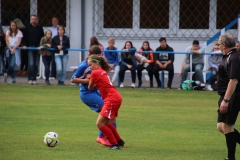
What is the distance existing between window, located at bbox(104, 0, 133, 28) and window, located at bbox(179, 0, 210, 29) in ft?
5.83

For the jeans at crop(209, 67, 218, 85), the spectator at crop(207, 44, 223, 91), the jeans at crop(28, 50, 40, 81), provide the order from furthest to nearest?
the jeans at crop(28, 50, 40, 81), the spectator at crop(207, 44, 223, 91), the jeans at crop(209, 67, 218, 85)

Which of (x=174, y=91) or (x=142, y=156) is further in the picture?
(x=174, y=91)

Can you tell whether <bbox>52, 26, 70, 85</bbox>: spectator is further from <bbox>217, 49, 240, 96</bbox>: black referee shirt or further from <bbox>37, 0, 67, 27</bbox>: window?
<bbox>217, 49, 240, 96</bbox>: black referee shirt

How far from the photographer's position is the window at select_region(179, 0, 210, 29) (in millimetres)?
22500

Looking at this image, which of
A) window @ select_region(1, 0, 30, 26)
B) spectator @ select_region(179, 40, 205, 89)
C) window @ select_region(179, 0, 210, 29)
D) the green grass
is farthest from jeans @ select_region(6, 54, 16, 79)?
window @ select_region(179, 0, 210, 29)

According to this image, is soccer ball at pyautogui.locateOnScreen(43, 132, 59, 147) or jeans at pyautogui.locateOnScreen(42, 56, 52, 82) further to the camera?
jeans at pyautogui.locateOnScreen(42, 56, 52, 82)

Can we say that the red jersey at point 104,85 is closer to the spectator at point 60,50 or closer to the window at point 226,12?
the spectator at point 60,50

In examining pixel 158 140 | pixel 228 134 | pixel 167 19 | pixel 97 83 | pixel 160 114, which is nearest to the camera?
pixel 228 134

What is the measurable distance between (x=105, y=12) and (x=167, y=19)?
85.1 inches

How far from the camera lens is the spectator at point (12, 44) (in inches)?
806

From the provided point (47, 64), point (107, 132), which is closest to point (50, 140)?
point (107, 132)

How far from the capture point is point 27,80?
22.0 metres

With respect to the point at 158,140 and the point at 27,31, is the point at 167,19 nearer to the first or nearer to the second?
the point at 27,31

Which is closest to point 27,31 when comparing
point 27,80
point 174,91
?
point 27,80
